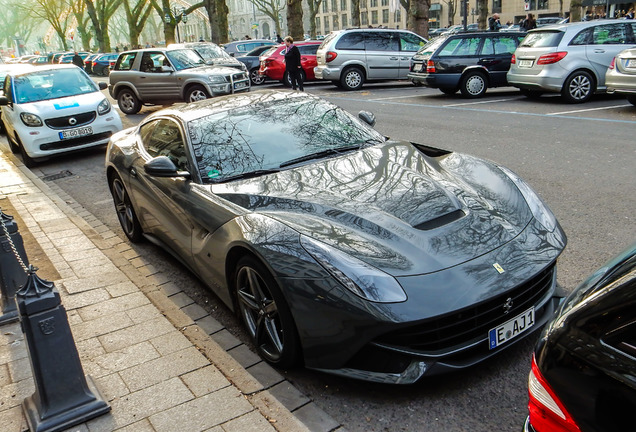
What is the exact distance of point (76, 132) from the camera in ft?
35.5

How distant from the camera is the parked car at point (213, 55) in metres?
17.2

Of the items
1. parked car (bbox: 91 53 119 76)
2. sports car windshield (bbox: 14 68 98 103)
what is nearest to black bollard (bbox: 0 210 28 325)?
sports car windshield (bbox: 14 68 98 103)

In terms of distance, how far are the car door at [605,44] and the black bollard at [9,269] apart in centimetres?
1236

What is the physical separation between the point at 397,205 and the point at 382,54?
16.7m

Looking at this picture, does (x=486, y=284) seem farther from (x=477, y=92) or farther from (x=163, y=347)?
(x=477, y=92)

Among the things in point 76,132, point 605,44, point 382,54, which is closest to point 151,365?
point 76,132

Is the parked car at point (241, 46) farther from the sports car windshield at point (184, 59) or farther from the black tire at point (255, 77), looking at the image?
the sports car windshield at point (184, 59)

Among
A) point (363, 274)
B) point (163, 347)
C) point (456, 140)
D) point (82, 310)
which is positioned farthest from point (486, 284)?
point (456, 140)

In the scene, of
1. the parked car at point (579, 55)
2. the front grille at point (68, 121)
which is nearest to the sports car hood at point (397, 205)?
the front grille at point (68, 121)

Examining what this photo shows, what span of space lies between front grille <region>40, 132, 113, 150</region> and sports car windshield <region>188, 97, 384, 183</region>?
716 cm

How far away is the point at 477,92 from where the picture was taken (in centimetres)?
1548

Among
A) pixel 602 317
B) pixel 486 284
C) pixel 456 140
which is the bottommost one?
pixel 456 140

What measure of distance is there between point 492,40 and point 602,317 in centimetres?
1536

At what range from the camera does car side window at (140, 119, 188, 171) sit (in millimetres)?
4578
